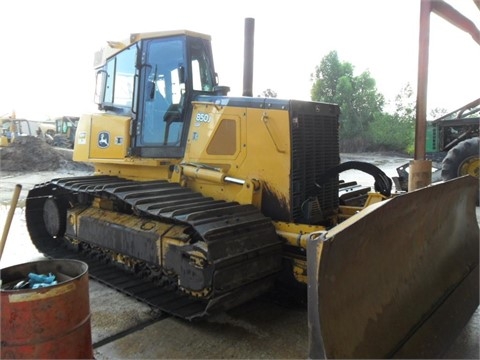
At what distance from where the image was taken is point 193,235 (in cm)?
372

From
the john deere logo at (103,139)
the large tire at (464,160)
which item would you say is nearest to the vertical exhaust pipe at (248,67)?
the john deere logo at (103,139)

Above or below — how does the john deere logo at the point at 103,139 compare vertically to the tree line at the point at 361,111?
below

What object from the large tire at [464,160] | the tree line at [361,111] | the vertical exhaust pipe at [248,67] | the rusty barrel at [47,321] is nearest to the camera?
the rusty barrel at [47,321]

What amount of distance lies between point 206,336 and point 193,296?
373 millimetres

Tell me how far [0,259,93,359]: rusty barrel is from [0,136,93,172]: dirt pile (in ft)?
51.8

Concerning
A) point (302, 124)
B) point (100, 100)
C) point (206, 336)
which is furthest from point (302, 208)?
point (100, 100)

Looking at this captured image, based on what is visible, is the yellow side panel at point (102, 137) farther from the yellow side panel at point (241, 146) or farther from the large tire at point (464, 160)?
the large tire at point (464, 160)

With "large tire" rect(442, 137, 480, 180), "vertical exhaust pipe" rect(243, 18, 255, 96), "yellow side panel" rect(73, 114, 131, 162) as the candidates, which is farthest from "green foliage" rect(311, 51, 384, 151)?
"yellow side panel" rect(73, 114, 131, 162)

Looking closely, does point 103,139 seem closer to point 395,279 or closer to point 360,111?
point 395,279

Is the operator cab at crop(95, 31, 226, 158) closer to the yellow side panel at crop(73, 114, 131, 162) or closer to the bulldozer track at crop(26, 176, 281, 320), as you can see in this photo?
the yellow side panel at crop(73, 114, 131, 162)

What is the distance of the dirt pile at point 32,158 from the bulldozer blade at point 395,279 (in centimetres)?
1605

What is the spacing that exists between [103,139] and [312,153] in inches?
112

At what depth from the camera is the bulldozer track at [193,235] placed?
3342 millimetres

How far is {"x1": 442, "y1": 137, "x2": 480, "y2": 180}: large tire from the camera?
9.80m
